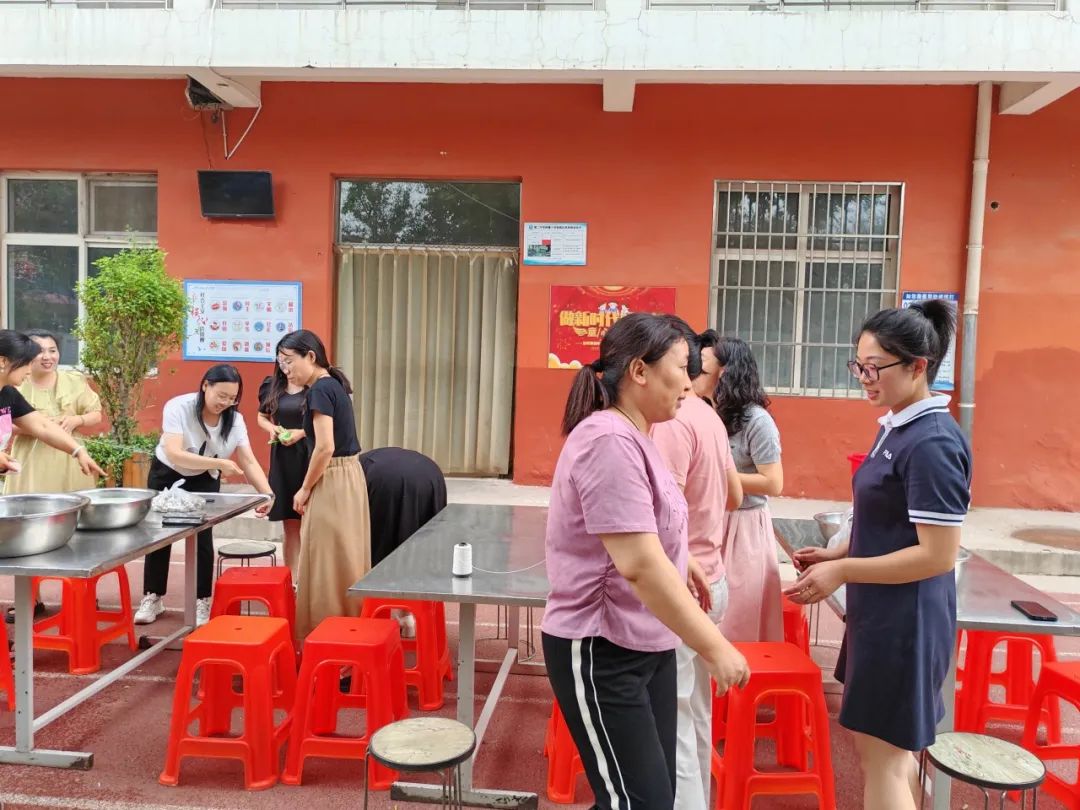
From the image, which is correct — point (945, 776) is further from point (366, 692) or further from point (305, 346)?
point (305, 346)

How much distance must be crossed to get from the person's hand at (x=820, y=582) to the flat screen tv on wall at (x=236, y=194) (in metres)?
6.40

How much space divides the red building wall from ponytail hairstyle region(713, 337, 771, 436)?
4.02m

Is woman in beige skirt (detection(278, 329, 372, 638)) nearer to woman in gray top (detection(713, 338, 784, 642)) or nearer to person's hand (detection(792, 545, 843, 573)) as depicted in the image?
woman in gray top (detection(713, 338, 784, 642))

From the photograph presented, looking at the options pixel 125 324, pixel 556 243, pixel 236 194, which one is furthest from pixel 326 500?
pixel 236 194

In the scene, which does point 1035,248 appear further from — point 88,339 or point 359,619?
point 88,339

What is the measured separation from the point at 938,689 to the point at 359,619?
6.86 ft

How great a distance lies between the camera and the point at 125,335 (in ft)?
21.6

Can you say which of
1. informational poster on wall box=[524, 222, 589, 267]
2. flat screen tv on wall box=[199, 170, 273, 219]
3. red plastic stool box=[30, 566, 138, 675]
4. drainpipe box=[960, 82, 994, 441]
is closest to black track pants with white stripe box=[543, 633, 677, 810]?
red plastic stool box=[30, 566, 138, 675]

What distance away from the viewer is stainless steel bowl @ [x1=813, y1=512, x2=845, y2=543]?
342cm

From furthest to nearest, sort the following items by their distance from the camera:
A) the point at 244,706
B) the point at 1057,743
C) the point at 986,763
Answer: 1. the point at 1057,743
2. the point at 244,706
3. the point at 986,763

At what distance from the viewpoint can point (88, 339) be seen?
6.54m

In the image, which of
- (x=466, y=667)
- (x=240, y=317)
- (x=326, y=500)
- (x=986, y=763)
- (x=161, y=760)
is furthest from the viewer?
(x=240, y=317)

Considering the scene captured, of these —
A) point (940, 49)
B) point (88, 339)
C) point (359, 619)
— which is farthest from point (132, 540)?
point (940, 49)

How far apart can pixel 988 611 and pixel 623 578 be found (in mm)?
1527
